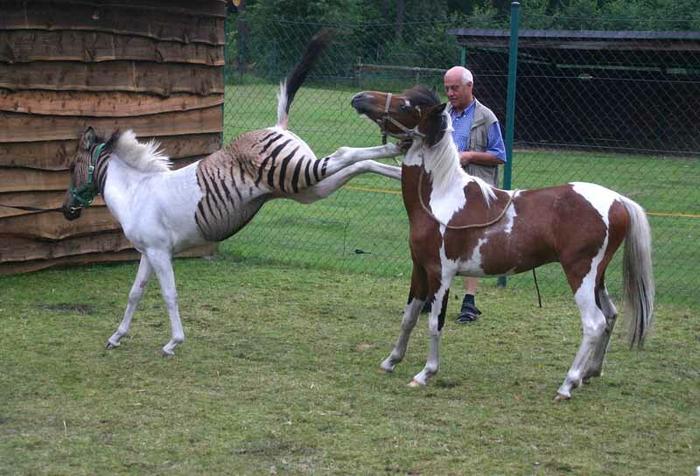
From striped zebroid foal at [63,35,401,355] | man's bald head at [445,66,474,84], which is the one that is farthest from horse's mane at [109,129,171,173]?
man's bald head at [445,66,474,84]

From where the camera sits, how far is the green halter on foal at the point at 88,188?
6711 mm

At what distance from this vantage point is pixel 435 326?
19.5ft

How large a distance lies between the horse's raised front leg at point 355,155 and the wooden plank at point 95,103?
3642mm

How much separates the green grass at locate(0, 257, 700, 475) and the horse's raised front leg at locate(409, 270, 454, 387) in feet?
0.32

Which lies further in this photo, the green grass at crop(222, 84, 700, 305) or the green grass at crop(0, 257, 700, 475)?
the green grass at crop(222, 84, 700, 305)

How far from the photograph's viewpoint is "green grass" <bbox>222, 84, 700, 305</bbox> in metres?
9.70

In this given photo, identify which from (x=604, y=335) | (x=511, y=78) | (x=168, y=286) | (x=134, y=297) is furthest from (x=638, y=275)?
(x=134, y=297)

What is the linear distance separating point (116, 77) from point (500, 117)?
35.4ft

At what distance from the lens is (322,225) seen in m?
11.6

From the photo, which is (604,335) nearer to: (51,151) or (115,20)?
(51,151)

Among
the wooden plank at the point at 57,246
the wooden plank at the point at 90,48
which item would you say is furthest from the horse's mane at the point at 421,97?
the wooden plank at the point at 57,246

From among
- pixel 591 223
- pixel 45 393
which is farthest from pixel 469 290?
pixel 45 393

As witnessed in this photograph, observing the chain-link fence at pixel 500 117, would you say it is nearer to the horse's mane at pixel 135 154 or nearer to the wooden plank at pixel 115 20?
the wooden plank at pixel 115 20

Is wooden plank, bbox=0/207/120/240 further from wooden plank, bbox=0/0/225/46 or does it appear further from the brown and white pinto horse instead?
the brown and white pinto horse
